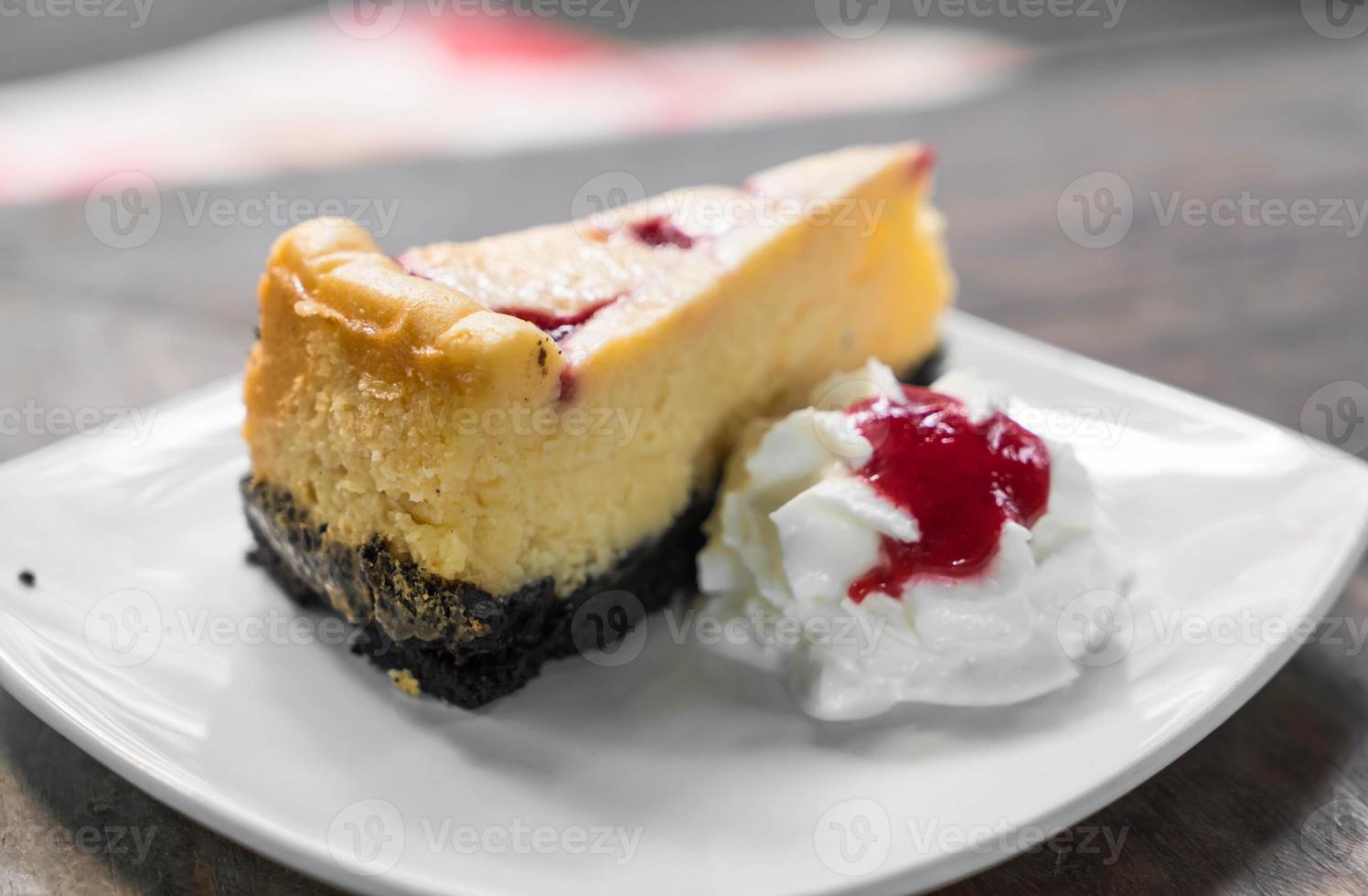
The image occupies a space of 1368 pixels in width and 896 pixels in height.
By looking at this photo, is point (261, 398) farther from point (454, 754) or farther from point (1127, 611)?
point (1127, 611)

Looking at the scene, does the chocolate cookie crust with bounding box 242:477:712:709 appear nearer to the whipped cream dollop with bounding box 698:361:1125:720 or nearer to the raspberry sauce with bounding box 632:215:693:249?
the whipped cream dollop with bounding box 698:361:1125:720

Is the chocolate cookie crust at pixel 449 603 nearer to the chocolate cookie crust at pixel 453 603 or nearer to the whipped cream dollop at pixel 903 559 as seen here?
the chocolate cookie crust at pixel 453 603

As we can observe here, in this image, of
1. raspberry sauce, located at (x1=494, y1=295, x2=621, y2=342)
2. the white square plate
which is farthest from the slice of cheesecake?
the white square plate

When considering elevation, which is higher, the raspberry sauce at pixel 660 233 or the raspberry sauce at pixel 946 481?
the raspberry sauce at pixel 660 233

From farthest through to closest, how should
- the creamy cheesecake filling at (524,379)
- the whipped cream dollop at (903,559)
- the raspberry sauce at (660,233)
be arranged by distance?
the raspberry sauce at (660,233), the whipped cream dollop at (903,559), the creamy cheesecake filling at (524,379)

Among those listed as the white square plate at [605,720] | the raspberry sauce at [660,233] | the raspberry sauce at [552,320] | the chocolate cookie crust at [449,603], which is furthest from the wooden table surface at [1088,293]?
the raspberry sauce at [660,233]

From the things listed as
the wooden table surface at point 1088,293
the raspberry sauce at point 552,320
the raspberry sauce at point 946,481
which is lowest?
the wooden table surface at point 1088,293

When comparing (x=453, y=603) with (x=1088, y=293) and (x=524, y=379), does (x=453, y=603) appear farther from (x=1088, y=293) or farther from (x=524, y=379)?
(x=1088, y=293)
